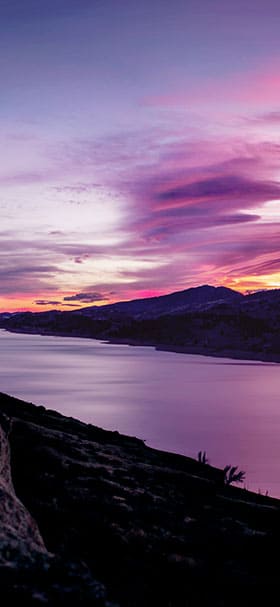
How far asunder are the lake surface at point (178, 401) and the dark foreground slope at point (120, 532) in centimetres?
2261

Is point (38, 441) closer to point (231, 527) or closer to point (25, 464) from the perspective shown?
point (25, 464)

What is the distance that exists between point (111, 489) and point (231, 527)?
13.7 ft

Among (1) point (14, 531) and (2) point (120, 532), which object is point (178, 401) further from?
(1) point (14, 531)

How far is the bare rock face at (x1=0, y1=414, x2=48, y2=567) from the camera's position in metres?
8.70

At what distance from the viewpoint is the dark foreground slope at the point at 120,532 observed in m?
8.39

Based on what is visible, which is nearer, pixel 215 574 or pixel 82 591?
pixel 82 591

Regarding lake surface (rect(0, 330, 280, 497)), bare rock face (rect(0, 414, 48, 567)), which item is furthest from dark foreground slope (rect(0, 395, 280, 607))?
lake surface (rect(0, 330, 280, 497))

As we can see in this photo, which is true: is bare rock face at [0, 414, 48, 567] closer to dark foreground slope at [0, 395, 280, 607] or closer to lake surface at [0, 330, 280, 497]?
dark foreground slope at [0, 395, 280, 607]

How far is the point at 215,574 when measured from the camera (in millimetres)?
15648

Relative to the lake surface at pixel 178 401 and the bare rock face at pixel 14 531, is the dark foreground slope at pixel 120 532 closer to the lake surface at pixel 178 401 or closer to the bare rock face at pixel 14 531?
the bare rock face at pixel 14 531

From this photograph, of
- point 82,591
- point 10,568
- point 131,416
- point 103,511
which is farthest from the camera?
point 131,416

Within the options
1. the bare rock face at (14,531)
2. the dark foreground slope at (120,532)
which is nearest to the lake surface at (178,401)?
the dark foreground slope at (120,532)

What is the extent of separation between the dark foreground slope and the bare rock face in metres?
0.03

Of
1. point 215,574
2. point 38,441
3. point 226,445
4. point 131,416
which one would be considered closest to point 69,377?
point 131,416
